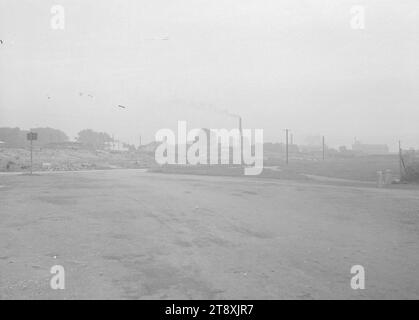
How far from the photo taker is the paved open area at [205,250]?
17.8 ft

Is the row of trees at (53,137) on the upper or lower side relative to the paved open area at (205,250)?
upper

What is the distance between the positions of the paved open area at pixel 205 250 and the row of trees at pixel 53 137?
314 ft

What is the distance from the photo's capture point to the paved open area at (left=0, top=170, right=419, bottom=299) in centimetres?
543

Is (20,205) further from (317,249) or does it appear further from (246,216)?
(317,249)

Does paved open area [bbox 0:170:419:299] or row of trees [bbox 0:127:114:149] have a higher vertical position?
row of trees [bbox 0:127:114:149]

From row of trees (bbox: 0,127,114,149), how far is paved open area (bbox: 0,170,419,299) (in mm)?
95850

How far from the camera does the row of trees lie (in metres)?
111

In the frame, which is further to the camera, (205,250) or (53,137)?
(53,137)

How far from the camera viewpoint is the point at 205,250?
763cm

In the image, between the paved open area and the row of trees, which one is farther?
the row of trees

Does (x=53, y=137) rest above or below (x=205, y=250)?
above

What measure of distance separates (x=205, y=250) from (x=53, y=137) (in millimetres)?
151955

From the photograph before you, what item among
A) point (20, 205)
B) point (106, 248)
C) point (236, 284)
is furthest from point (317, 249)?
point (20, 205)
